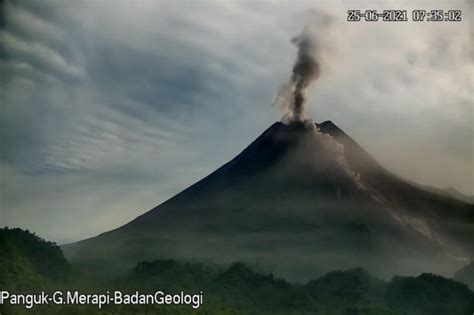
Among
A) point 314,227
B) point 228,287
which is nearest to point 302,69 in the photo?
point 314,227

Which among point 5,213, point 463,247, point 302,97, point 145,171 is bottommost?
point 463,247

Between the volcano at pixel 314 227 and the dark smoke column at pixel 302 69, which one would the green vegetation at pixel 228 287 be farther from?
A: the dark smoke column at pixel 302 69

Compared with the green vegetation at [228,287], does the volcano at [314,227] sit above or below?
above

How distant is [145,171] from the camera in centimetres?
541

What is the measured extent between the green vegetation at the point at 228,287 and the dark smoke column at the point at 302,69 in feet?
5.39

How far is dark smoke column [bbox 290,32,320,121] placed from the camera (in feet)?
17.5

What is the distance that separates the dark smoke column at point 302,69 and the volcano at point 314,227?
0.31m

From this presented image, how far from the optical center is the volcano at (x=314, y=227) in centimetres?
551

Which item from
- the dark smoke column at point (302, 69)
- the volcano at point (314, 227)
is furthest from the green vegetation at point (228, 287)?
the dark smoke column at point (302, 69)

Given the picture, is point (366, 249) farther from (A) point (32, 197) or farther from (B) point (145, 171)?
(A) point (32, 197)

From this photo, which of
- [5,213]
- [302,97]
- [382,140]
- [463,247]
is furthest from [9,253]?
[463,247]

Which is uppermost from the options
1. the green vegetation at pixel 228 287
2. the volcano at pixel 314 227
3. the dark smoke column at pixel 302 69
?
the dark smoke column at pixel 302 69

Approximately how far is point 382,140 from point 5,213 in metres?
3.39

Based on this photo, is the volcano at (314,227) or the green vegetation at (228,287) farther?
the volcano at (314,227)
